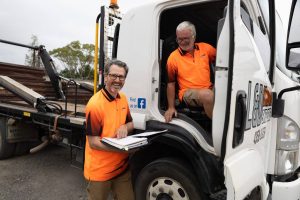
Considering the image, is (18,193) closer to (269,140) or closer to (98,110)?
(98,110)

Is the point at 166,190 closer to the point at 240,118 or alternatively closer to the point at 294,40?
the point at 240,118

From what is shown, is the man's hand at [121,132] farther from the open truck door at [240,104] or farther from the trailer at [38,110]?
the trailer at [38,110]

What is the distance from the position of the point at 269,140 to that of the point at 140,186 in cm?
122

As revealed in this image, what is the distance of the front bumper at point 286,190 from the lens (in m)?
2.32

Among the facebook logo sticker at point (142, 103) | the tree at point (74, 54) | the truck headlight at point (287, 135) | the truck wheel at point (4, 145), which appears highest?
the tree at point (74, 54)

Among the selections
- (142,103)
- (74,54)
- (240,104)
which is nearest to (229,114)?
(240,104)

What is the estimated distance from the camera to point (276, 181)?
2.45 meters

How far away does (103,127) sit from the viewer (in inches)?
88.0

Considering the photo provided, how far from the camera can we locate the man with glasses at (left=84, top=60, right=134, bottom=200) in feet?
7.16

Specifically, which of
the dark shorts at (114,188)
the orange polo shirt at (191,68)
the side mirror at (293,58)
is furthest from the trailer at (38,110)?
the side mirror at (293,58)

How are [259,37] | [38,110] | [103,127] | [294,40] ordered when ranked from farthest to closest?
1. [38,110]
2. [259,37]
3. [103,127]
4. [294,40]

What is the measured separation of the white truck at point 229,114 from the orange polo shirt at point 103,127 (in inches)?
13.9

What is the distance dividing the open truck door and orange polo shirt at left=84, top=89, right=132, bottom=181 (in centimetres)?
80

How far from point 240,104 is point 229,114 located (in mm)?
136
